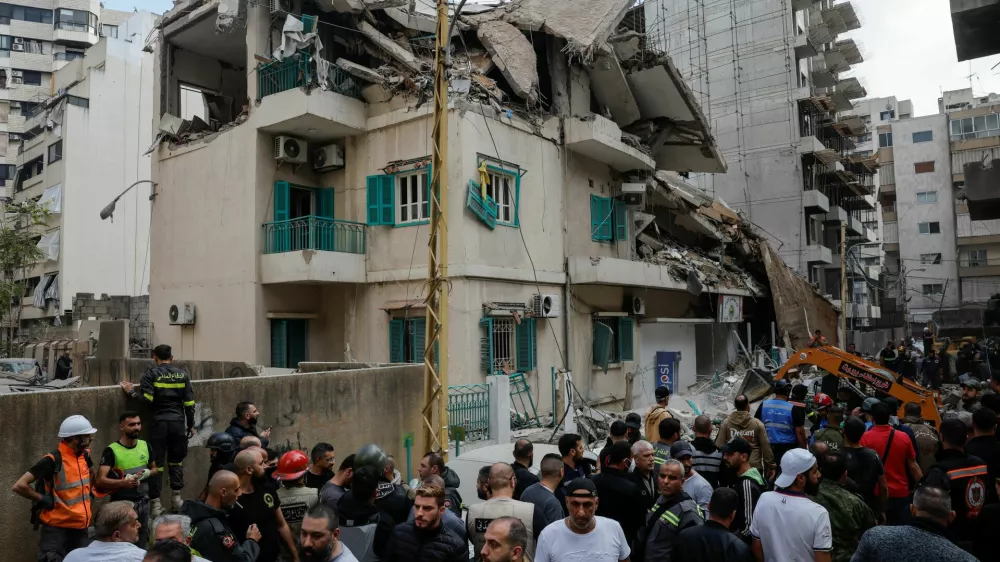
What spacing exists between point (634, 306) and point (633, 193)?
123 inches

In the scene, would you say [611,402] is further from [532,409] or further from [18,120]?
[18,120]

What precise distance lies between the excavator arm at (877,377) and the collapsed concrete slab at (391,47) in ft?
32.3

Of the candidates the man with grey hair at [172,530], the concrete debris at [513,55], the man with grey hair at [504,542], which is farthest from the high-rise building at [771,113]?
the man with grey hair at [172,530]

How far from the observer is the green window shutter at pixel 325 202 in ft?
52.5

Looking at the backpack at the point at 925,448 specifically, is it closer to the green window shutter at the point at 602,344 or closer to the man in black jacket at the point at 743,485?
the man in black jacket at the point at 743,485

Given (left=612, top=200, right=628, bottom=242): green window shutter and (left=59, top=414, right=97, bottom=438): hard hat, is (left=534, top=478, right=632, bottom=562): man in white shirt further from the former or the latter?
(left=612, top=200, right=628, bottom=242): green window shutter

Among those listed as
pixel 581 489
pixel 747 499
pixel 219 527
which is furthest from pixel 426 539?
pixel 747 499

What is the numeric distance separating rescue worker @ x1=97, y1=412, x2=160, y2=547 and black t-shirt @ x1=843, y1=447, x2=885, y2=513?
5618mm

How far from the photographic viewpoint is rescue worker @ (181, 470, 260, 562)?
3842 millimetres

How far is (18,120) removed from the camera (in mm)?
43625

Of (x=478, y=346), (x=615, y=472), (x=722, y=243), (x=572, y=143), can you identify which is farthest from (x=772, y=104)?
(x=615, y=472)

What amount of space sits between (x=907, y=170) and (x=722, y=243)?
2982 centimetres

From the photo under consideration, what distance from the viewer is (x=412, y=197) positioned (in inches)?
566

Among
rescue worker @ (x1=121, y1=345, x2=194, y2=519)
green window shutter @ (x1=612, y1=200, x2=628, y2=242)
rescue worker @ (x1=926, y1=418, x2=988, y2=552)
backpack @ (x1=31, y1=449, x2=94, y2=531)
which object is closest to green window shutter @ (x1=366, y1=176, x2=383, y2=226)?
green window shutter @ (x1=612, y1=200, x2=628, y2=242)
